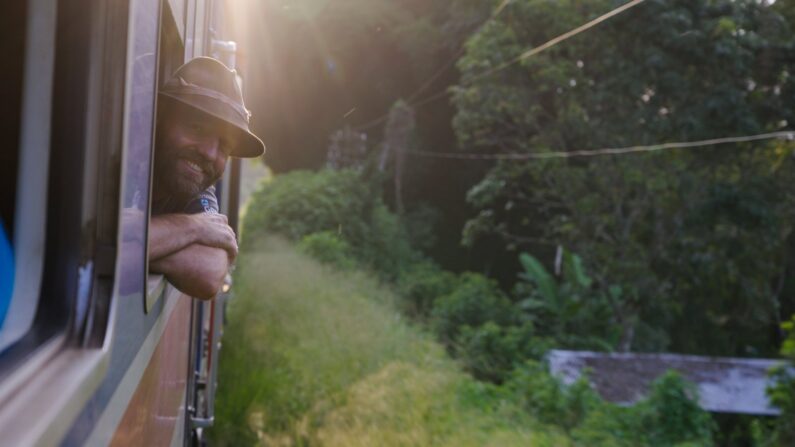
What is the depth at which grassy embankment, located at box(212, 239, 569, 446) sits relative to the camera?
5793 mm

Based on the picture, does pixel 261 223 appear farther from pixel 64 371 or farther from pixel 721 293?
pixel 64 371

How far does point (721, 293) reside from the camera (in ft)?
55.6

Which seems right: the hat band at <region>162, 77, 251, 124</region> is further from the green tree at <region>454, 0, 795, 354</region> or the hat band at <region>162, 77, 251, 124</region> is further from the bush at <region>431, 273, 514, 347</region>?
the bush at <region>431, 273, 514, 347</region>

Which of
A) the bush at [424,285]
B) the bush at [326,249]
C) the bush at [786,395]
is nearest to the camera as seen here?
the bush at [786,395]

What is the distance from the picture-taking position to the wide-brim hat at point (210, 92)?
190 cm

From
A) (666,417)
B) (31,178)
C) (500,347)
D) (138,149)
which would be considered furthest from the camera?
(500,347)

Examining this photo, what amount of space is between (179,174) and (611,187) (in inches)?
559

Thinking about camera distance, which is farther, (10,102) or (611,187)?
(611,187)

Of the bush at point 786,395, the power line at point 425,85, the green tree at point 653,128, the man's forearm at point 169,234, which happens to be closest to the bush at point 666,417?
the bush at point 786,395

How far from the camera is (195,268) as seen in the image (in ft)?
6.02

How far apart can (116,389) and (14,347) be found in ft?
1.16

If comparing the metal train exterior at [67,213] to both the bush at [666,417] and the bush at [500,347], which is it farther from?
the bush at [500,347]

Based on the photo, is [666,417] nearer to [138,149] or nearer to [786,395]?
[786,395]

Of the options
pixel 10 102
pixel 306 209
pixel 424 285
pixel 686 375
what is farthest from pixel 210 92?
→ pixel 424 285
